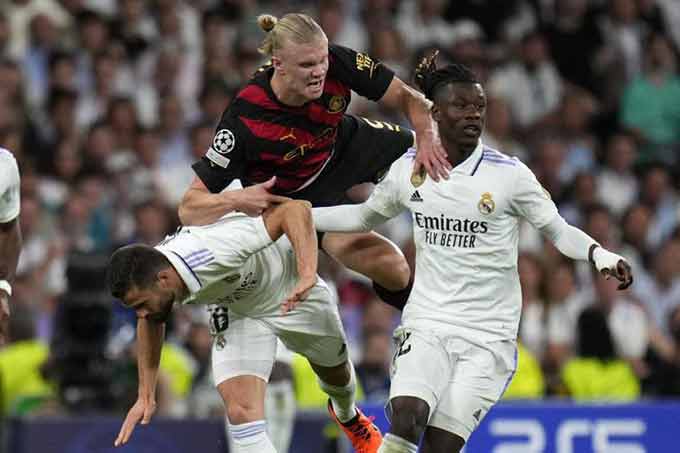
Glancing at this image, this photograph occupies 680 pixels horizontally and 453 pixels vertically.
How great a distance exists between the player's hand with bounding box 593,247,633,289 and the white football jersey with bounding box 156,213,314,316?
137 centimetres

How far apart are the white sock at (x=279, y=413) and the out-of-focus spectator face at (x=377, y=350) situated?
1.51 metres

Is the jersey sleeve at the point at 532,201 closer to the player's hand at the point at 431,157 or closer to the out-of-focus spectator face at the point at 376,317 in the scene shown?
the player's hand at the point at 431,157

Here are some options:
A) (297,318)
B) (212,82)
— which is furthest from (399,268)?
(212,82)

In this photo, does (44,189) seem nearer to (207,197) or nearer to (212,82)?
(212,82)

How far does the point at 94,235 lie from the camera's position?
35.9ft

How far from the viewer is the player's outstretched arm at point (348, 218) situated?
6.86m

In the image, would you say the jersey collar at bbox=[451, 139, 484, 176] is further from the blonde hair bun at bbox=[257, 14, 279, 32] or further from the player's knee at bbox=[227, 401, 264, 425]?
the player's knee at bbox=[227, 401, 264, 425]

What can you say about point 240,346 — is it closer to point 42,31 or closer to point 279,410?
point 279,410

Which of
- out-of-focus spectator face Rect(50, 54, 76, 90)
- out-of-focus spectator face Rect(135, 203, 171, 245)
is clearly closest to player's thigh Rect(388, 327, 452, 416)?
out-of-focus spectator face Rect(135, 203, 171, 245)

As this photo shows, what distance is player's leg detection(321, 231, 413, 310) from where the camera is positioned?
7.25m

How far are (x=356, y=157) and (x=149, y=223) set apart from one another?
347 centimetres

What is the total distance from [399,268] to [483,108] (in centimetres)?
102

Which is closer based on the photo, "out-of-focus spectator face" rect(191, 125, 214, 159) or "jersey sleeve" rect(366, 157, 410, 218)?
"jersey sleeve" rect(366, 157, 410, 218)

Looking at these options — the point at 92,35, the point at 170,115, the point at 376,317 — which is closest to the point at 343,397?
the point at 376,317
